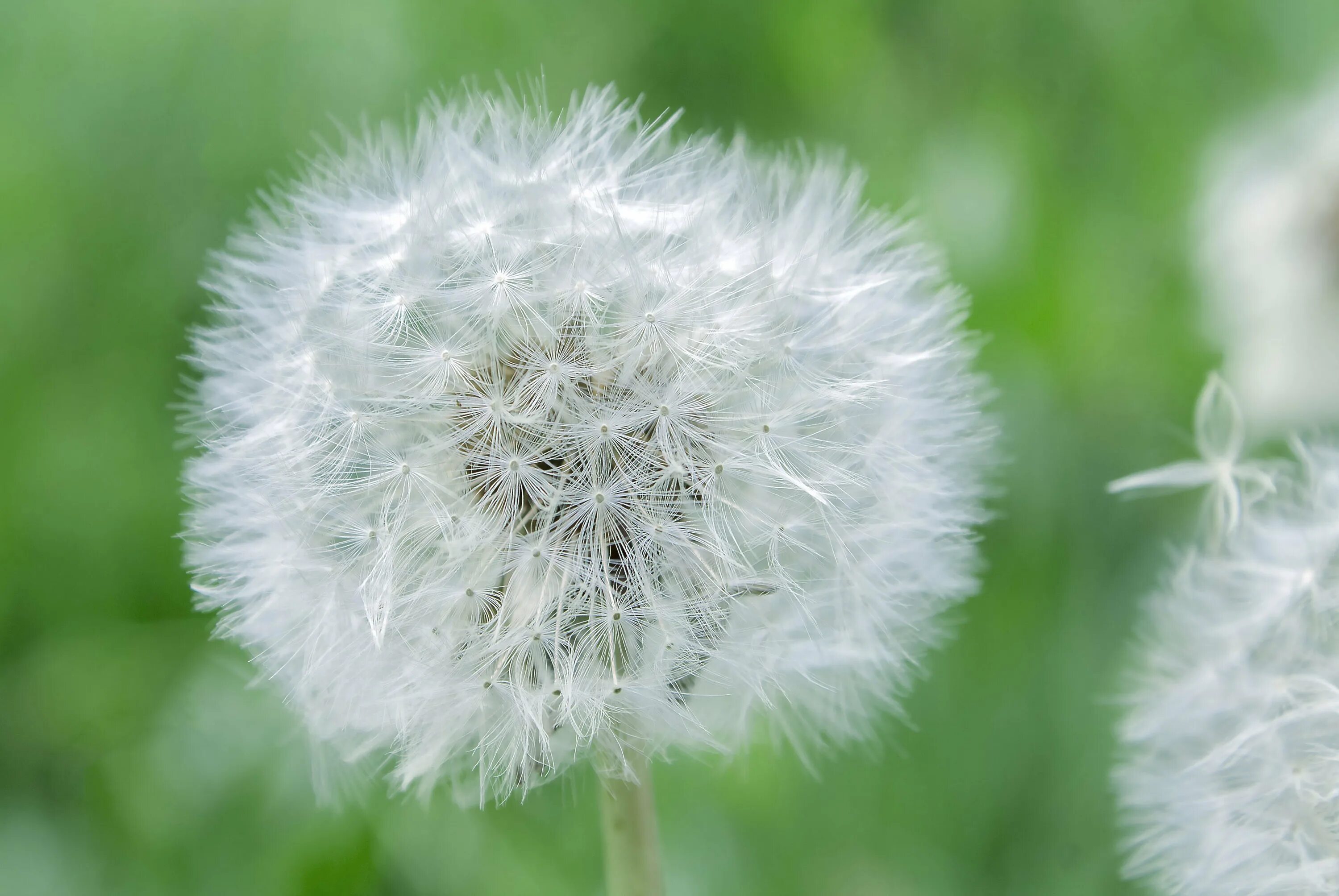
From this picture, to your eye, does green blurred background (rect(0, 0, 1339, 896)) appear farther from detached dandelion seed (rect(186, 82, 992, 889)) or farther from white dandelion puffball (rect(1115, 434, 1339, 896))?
white dandelion puffball (rect(1115, 434, 1339, 896))

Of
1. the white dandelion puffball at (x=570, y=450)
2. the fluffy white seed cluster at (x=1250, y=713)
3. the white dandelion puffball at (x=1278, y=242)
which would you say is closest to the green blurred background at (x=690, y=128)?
the white dandelion puffball at (x=1278, y=242)

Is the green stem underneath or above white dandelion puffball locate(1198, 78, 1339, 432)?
underneath

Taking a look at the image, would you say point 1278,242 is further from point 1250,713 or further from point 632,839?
point 632,839

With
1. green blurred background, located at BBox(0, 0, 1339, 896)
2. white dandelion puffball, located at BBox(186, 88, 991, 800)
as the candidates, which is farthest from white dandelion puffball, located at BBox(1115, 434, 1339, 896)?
green blurred background, located at BBox(0, 0, 1339, 896)

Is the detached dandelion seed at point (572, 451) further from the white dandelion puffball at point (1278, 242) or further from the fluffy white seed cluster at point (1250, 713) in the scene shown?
the white dandelion puffball at point (1278, 242)

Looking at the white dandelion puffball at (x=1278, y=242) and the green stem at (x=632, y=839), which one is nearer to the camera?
the green stem at (x=632, y=839)

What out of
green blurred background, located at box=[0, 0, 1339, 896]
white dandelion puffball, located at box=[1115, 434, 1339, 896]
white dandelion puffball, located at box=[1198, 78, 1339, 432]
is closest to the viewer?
white dandelion puffball, located at box=[1115, 434, 1339, 896]
